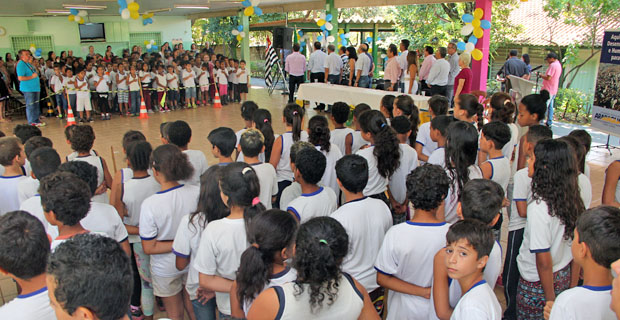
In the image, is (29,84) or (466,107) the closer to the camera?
(466,107)

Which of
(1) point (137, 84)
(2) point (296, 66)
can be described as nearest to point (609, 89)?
(2) point (296, 66)

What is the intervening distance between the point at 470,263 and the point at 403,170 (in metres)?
1.74

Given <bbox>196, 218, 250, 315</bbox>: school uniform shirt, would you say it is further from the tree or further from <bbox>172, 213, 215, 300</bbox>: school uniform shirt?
the tree

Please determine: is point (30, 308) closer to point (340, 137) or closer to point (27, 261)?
point (27, 261)

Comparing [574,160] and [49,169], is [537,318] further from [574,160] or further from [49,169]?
[49,169]

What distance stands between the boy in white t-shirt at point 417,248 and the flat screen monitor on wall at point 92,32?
2054 centimetres

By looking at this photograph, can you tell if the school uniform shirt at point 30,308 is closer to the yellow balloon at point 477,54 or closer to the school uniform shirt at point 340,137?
the school uniform shirt at point 340,137

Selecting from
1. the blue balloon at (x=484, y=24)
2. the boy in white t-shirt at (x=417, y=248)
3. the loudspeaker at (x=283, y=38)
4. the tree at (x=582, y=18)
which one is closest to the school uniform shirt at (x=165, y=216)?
the boy in white t-shirt at (x=417, y=248)

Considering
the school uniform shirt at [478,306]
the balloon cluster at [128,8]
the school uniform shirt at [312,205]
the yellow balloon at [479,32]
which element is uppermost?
the balloon cluster at [128,8]

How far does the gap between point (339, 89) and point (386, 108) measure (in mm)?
4556

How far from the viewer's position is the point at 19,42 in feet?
57.2

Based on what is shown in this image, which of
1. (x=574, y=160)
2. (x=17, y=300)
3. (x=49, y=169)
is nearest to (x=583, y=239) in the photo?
(x=574, y=160)

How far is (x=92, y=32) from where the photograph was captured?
19.3 metres

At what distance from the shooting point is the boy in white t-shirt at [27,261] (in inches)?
65.5
